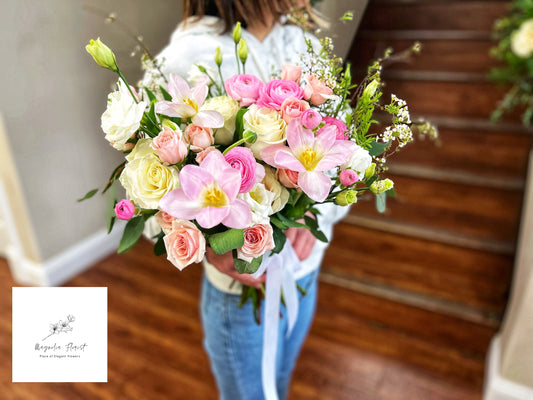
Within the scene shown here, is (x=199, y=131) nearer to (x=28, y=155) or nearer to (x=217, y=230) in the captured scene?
(x=217, y=230)

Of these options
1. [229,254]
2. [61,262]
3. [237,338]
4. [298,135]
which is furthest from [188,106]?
[61,262]

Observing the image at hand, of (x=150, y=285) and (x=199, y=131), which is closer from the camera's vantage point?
(x=199, y=131)

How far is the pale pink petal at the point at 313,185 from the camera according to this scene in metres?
0.48

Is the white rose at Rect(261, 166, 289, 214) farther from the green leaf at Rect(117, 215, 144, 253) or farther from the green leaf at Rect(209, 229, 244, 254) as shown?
the green leaf at Rect(117, 215, 144, 253)

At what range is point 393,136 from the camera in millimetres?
510

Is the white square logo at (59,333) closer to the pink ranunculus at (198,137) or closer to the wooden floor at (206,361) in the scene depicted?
the pink ranunculus at (198,137)

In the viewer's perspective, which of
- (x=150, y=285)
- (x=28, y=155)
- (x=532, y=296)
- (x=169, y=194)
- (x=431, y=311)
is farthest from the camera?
(x=150, y=285)

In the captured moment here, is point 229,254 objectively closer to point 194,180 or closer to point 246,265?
point 246,265

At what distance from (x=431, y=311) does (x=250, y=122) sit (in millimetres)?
1742

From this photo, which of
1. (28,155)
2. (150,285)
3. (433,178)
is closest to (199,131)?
(28,155)

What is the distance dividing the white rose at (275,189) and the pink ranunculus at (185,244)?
0.11 meters

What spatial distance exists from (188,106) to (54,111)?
1506 mm

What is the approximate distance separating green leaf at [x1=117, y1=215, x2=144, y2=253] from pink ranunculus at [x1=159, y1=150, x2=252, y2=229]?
0.18 metres

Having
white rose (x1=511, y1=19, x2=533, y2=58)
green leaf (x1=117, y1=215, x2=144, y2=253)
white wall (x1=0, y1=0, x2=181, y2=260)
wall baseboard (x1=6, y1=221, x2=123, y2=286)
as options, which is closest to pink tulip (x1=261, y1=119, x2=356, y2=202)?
green leaf (x1=117, y1=215, x2=144, y2=253)
